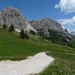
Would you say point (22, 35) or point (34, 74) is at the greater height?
point (22, 35)

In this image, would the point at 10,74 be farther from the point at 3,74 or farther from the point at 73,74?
the point at 73,74

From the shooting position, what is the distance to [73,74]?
2730 centimetres

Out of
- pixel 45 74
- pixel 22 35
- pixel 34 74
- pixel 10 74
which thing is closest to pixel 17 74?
pixel 10 74

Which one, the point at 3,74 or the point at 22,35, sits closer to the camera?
the point at 3,74

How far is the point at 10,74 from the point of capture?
2506 cm

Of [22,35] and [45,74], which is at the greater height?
[22,35]

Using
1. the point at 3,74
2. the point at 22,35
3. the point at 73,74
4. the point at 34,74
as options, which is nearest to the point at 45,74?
the point at 34,74

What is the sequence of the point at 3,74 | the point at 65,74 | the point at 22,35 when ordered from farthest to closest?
the point at 22,35 < the point at 65,74 < the point at 3,74

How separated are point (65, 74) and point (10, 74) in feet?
26.1

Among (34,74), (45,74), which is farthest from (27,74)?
(45,74)

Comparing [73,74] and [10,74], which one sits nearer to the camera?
[10,74]

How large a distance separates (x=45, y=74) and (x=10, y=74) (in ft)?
17.0

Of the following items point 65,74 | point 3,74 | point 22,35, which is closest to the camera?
point 3,74

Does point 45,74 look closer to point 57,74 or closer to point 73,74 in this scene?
point 57,74
